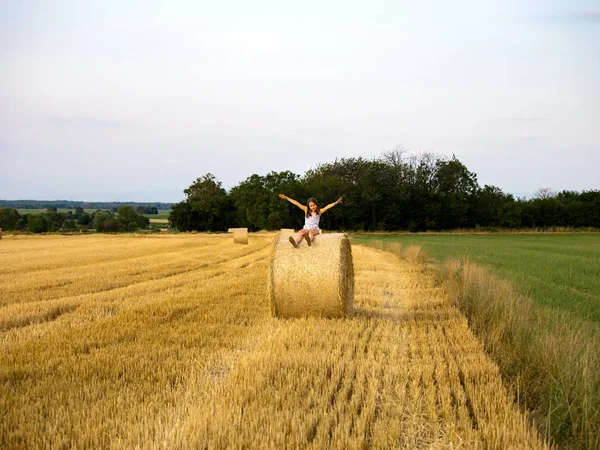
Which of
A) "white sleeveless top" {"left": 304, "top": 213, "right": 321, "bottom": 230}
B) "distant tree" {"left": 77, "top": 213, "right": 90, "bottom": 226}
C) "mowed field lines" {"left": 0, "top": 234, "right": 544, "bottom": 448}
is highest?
"white sleeveless top" {"left": 304, "top": 213, "right": 321, "bottom": 230}

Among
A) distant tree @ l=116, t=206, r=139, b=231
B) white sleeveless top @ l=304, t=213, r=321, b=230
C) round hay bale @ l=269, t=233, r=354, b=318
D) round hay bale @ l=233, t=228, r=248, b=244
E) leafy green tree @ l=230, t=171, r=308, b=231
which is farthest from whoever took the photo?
distant tree @ l=116, t=206, r=139, b=231

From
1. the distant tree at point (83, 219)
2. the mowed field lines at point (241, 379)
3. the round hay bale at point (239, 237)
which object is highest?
the distant tree at point (83, 219)

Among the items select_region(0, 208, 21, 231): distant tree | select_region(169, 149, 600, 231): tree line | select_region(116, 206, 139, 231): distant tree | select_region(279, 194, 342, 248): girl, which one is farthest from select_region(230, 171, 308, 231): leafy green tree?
select_region(279, 194, 342, 248): girl

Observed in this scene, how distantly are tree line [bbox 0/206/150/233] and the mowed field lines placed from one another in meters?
50.7

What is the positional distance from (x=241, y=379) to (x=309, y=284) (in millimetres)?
3813

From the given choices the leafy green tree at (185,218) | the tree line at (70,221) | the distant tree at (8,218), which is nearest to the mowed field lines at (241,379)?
the tree line at (70,221)

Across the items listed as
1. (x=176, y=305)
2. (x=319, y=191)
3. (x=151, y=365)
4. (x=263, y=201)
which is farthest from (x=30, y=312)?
(x=263, y=201)

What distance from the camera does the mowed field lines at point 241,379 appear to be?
166 inches

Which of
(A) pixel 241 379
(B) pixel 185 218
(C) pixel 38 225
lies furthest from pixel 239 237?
(B) pixel 185 218

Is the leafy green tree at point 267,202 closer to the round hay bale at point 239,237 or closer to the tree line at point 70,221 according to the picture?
the tree line at point 70,221

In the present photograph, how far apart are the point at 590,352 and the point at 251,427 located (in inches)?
137

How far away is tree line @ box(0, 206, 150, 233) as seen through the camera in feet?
193

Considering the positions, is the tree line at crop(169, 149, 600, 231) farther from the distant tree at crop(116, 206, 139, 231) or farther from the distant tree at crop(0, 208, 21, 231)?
the distant tree at crop(0, 208, 21, 231)

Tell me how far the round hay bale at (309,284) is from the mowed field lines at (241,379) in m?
0.37
